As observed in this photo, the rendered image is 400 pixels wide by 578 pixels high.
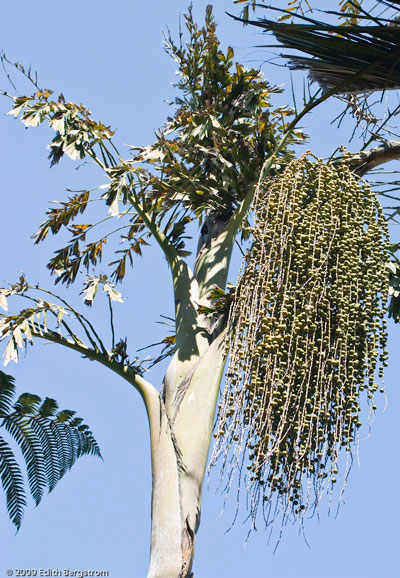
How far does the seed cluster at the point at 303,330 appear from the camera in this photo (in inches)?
132

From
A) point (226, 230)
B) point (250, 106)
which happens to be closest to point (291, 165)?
point (226, 230)

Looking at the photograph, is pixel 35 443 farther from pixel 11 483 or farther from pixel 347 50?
pixel 347 50

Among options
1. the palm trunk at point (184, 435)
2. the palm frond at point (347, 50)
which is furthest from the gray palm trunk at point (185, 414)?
the palm frond at point (347, 50)

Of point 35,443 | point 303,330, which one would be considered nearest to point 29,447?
point 35,443

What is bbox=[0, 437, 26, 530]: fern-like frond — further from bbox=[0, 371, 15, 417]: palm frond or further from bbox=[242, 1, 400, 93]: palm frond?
bbox=[242, 1, 400, 93]: palm frond

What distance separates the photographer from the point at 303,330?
350 centimetres

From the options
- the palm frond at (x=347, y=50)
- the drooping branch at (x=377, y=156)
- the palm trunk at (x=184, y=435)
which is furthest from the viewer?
the drooping branch at (x=377, y=156)

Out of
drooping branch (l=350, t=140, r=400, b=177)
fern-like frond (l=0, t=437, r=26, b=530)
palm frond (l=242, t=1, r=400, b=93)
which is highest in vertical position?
drooping branch (l=350, t=140, r=400, b=177)

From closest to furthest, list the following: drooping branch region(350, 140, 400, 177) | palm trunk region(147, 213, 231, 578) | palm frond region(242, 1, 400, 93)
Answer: palm frond region(242, 1, 400, 93) → palm trunk region(147, 213, 231, 578) → drooping branch region(350, 140, 400, 177)

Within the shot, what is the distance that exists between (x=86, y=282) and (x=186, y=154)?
1138mm

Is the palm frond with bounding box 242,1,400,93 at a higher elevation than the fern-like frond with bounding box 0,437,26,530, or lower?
higher

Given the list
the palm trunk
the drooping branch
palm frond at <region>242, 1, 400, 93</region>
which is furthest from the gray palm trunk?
palm frond at <region>242, 1, 400, 93</region>

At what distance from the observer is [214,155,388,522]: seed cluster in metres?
3.34

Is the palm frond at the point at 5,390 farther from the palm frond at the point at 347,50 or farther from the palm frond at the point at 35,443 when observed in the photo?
the palm frond at the point at 347,50
